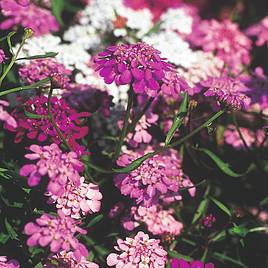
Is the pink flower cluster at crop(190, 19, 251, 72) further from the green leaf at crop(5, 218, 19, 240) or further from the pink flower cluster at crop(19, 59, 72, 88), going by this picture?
the green leaf at crop(5, 218, 19, 240)

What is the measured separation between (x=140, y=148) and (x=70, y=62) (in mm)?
373

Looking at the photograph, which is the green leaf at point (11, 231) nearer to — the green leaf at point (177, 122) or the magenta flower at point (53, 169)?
the magenta flower at point (53, 169)

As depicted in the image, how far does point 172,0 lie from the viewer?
8.23 ft

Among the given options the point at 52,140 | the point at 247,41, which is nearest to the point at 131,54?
the point at 52,140

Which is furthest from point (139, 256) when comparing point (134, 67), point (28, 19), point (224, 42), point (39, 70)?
point (224, 42)

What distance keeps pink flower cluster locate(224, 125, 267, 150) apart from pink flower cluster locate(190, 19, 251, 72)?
28 cm

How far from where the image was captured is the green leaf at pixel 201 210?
1527 mm

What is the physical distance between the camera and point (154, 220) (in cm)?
149

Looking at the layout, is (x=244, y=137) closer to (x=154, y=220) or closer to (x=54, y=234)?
(x=154, y=220)

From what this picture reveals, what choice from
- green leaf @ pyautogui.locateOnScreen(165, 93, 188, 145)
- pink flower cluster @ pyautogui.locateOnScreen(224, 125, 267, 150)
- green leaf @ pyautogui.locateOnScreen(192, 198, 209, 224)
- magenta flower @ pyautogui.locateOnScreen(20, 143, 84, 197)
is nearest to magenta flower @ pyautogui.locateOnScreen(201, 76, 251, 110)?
green leaf @ pyautogui.locateOnScreen(165, 93, 188, 145)

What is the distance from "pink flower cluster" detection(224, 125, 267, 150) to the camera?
181cm

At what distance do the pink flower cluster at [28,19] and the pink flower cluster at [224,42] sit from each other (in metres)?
0.54

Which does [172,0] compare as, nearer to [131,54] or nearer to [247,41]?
[247,41]

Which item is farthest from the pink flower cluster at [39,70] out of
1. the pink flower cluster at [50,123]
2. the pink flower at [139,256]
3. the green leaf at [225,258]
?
the green leaf at [225,258]
